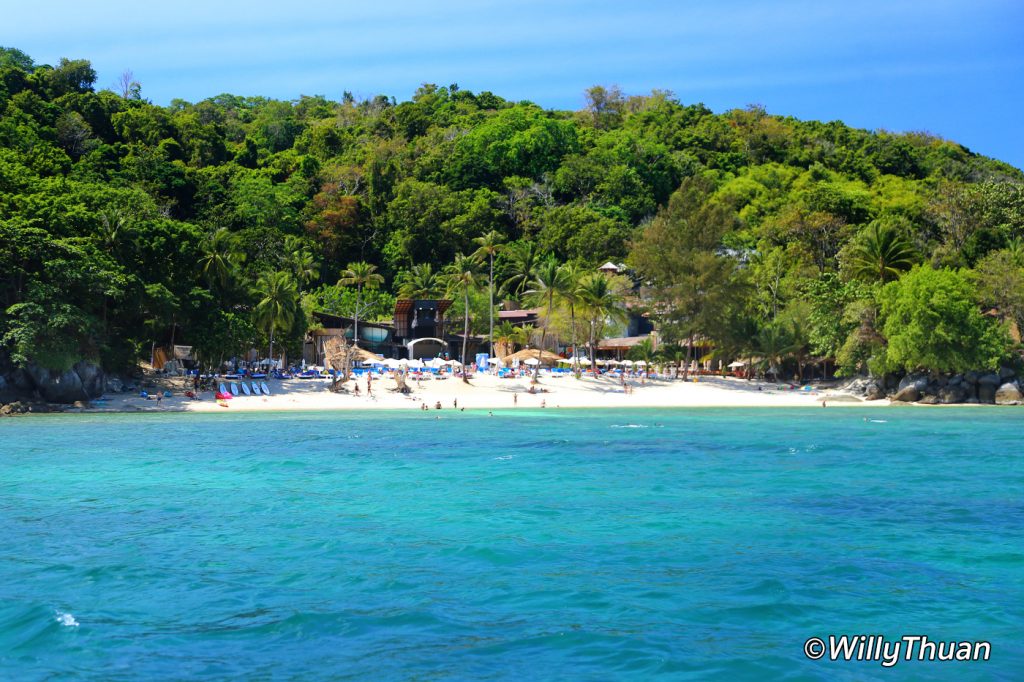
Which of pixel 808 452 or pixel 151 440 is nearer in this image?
pixel 808 452

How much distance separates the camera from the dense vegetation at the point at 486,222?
4178cm

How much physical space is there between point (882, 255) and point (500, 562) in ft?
153

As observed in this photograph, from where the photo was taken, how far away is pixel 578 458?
22.6 meters

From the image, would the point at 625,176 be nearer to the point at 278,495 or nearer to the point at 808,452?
the point at 808,452

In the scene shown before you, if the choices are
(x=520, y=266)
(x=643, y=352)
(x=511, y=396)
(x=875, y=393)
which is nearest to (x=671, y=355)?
(x=643, y=352)

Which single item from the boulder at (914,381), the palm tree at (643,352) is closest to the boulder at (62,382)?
the palm tree at (643,352)

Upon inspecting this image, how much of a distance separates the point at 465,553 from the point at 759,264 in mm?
50881

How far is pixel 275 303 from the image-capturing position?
48.3 m

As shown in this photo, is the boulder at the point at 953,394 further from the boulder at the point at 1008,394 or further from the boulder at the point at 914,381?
the boulder at the point at 1008,394

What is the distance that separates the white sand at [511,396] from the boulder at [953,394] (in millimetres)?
2890

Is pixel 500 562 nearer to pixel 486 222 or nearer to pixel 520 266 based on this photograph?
pixel 520 266

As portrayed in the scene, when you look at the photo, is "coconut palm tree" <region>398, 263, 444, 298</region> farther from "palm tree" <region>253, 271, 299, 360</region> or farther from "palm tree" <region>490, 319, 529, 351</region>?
"palm tree" <region>253, 271, 299, 360</region>

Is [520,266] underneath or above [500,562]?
above

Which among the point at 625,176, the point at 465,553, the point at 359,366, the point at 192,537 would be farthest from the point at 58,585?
the point at 625,176
